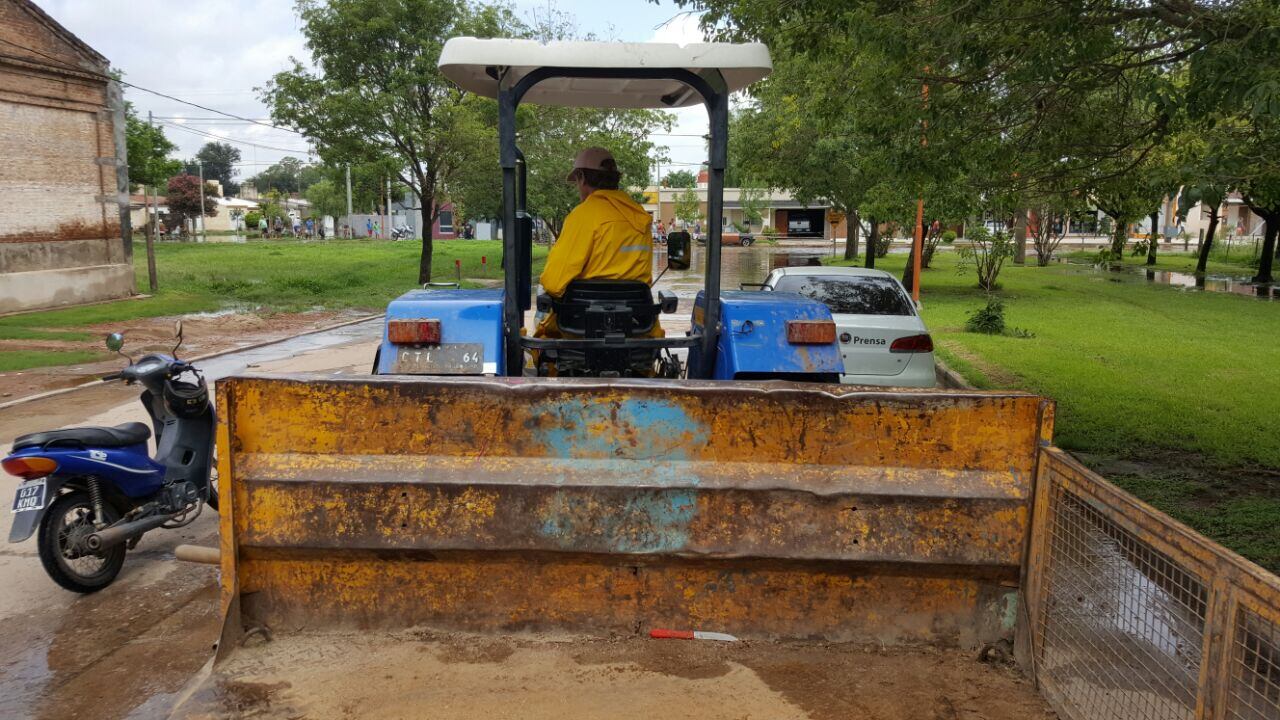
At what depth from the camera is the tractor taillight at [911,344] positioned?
9.98 meters

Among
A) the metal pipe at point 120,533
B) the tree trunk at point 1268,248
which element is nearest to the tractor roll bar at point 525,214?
the metal pipe at point 120,533

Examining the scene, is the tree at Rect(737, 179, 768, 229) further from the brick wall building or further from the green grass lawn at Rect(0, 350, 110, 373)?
the green grass lawn at Rect(0, 350, 110, 373)

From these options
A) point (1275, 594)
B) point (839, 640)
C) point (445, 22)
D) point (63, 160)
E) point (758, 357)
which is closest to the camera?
point (1275, 594)

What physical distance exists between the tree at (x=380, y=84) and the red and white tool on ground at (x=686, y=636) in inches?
878

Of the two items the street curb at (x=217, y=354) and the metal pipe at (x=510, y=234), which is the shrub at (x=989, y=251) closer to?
the street curb at (x=217, y=354)

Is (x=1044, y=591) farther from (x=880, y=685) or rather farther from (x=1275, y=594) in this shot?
(x=1275, y=594)

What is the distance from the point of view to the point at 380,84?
25.3 m

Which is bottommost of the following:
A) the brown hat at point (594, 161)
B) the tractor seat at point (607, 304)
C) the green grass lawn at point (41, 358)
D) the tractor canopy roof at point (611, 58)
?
the green grass lawn at point (41, 358)

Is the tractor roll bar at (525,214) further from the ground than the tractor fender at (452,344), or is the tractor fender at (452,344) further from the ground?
the tractor roll bar at (525,214)

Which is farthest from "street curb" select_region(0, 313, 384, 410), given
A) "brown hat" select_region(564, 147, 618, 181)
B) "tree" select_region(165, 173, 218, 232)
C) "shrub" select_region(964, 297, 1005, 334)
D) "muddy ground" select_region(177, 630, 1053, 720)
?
"tree" select_region(165, 173, 218, 232)

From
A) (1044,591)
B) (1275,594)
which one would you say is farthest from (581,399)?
(1275,594)

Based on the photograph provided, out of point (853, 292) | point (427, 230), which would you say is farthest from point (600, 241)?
point (427, 230)

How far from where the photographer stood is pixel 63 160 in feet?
65.4

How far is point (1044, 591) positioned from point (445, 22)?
80.2 ft
